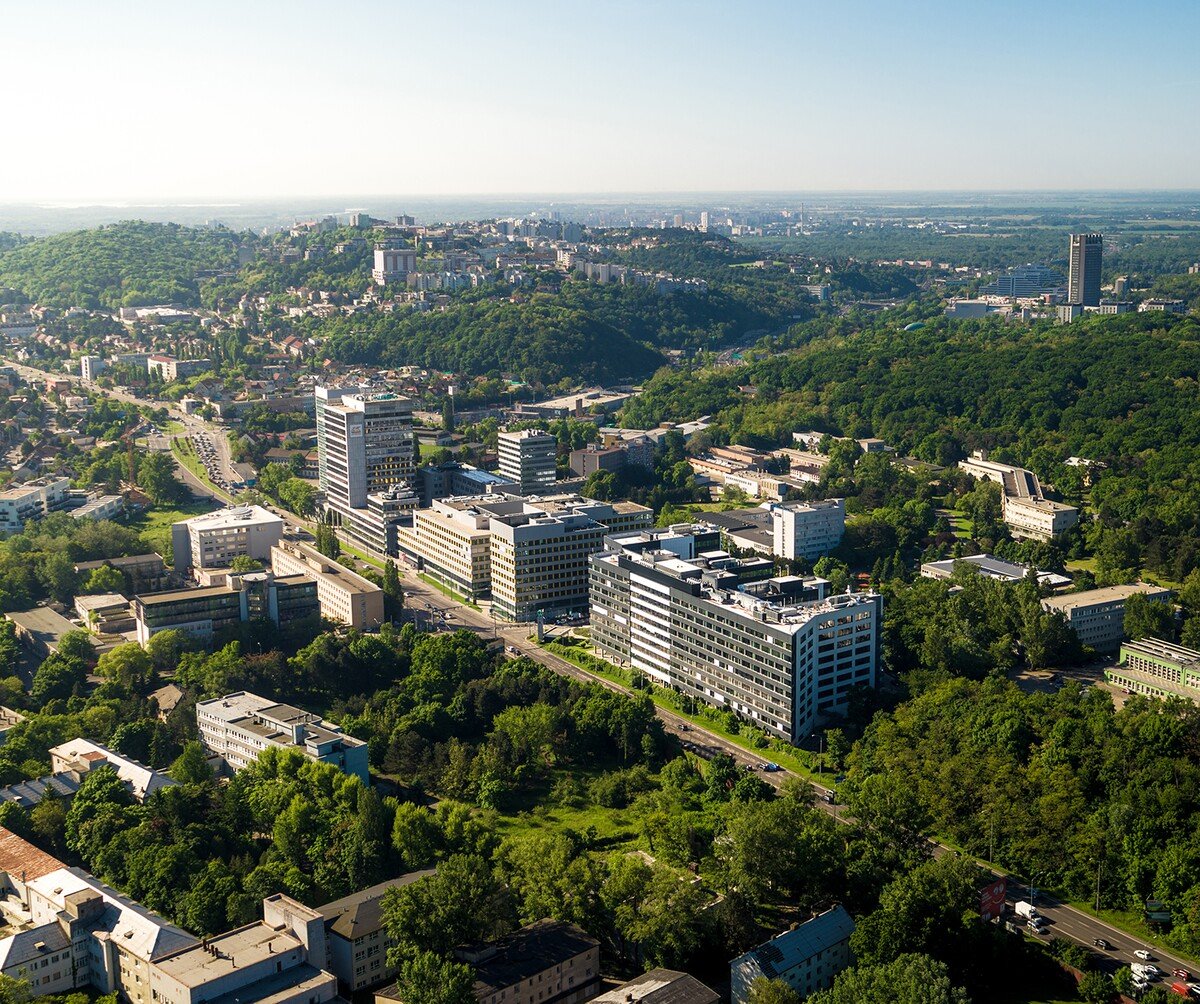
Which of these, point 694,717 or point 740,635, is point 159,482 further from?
point 740,635

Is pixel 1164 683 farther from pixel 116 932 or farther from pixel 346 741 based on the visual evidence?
pixel 116 932

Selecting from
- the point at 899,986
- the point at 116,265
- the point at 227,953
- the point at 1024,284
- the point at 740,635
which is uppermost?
the point at 116,265

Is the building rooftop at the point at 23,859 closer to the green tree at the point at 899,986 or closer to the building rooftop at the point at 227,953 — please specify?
the building rooftop at the point at 227,953

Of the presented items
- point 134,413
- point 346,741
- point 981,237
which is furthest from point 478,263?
point 981,237

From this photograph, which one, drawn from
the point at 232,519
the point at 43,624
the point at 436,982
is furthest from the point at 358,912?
the point at 232,519

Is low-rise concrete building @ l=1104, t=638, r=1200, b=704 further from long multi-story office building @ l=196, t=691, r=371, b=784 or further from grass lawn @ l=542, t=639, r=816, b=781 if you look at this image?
long multi-story office building @ l=196, t=691, r=371, b=784

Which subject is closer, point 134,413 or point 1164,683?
point 1164,683

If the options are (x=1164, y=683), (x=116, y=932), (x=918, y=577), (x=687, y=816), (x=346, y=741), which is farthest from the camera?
(x=918, y=577)
